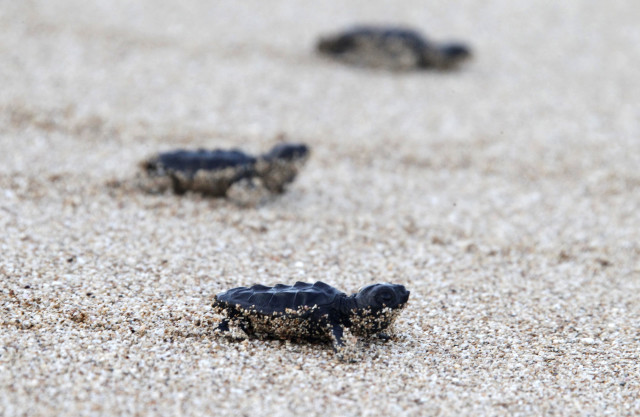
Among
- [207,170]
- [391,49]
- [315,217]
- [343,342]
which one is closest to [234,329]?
[343,342]

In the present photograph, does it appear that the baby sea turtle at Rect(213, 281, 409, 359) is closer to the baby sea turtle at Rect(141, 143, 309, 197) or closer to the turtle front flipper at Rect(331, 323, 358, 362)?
the turtle front flipper at Rect(331, 323, 358, 362)

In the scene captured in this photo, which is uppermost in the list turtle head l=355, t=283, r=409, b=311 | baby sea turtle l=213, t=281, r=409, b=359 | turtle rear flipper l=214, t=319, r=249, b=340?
Result: turtle head l=355, t=283, r=409, b=311

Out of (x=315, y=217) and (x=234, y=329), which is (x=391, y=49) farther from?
(x=234, y=329)

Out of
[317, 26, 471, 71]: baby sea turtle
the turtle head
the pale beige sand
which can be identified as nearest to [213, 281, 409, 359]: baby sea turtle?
the turtle head

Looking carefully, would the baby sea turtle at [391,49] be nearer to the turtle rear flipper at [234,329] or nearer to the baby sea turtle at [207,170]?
the baby sea turtle at [207,170]

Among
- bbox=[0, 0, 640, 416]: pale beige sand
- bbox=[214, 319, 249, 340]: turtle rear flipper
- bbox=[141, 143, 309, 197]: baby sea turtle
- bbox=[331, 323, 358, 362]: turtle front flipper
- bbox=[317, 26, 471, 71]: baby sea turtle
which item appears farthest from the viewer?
bbox=[317, 26, 471, 71]: baby sea turtle

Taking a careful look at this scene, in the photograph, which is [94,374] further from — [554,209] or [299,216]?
[554,209]

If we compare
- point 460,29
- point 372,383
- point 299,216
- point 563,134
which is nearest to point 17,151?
point 299,216

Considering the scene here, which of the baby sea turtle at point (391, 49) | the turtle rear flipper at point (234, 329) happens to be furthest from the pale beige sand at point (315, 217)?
the baby sea turtle at point (391, 49)
